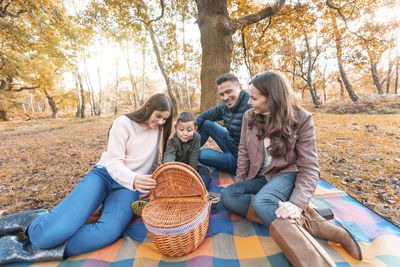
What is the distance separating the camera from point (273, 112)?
1817 mm

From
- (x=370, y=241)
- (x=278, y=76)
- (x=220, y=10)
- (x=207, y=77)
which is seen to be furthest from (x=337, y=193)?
Answer: (x=220, y=10)

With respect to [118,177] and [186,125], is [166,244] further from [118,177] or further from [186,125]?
[186,125]

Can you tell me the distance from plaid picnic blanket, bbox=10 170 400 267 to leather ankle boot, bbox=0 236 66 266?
71 millimetres

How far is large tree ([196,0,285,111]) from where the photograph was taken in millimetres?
5074

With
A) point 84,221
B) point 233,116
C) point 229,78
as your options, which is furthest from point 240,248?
point 229,78

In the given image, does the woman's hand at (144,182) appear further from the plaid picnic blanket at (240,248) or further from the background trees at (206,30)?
the background trees at (206,30)

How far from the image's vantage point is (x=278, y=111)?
1.80 metres

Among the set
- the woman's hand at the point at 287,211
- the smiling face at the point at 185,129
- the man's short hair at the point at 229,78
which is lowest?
the woman's hand at the point at 287,211

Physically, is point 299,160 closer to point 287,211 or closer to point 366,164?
point 287,211

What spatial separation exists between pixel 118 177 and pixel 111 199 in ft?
1.01

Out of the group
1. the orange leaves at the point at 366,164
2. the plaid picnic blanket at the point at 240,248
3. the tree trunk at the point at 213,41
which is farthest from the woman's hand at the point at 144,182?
the tree trunk at the point at 213,41

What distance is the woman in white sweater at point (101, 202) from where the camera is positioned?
1.57m

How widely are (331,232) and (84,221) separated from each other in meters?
2.25

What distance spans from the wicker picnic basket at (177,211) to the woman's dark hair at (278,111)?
0.85 metres
